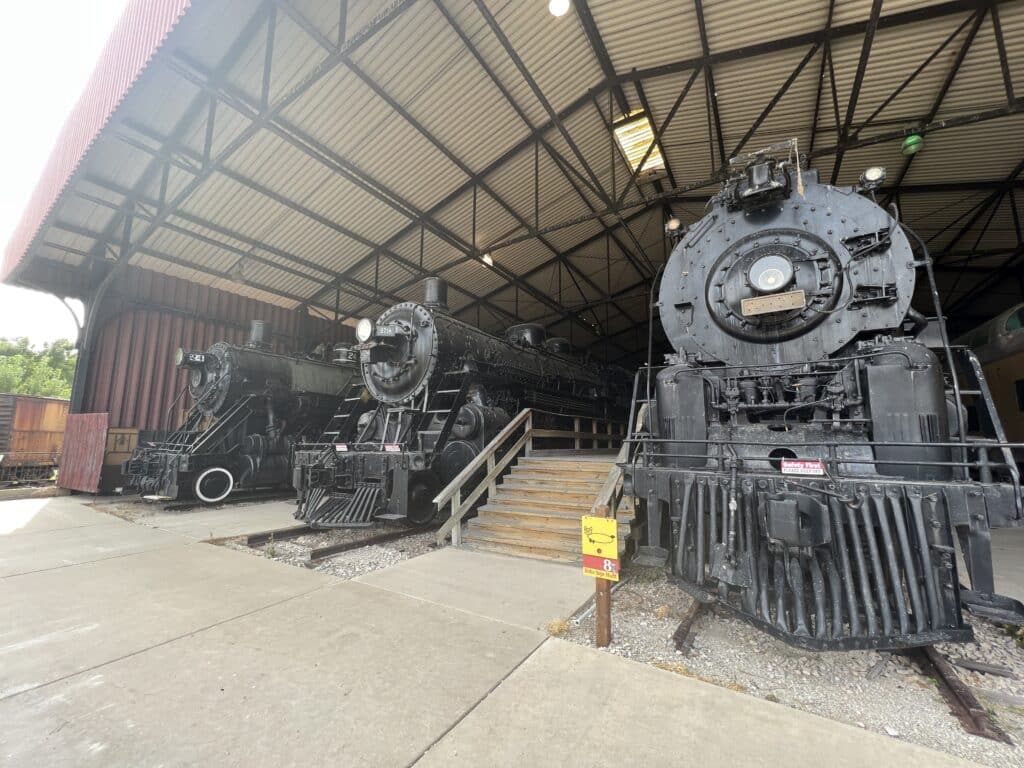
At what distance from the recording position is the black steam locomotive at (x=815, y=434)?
241cm

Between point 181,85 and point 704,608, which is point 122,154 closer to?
point 181,85

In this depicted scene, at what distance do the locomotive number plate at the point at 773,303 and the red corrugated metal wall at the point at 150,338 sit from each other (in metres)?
12.8

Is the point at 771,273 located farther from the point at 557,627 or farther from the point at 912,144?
the point at 912,144

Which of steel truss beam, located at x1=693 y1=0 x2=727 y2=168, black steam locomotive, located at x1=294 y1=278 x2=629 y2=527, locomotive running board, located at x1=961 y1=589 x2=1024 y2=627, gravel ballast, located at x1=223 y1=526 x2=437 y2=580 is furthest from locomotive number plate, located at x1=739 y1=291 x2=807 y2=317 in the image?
steel truss beam, located at x1=693 y1=0 x2=727 y2=168

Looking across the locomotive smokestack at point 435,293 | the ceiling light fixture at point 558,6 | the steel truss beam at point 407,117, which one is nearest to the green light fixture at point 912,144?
the ceiling light fixture at point 558,6

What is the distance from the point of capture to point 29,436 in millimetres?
14219

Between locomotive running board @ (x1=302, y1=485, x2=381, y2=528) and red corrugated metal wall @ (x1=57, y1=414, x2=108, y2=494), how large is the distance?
7510mm

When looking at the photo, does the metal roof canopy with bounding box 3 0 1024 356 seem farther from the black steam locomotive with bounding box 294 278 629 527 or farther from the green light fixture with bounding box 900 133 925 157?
the black steam locomotive with bounding box 294 278 629 527

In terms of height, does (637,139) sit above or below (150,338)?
above

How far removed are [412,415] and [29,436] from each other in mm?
16284

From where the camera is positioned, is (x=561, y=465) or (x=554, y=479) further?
(x=561, y=465)

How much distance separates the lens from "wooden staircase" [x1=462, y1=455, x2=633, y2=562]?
4.89 metres

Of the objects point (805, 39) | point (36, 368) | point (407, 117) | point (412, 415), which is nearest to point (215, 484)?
point (412, 415)

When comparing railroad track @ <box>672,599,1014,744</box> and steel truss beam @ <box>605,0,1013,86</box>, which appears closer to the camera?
railroad track @ <box>672,599,1014,744</box>
